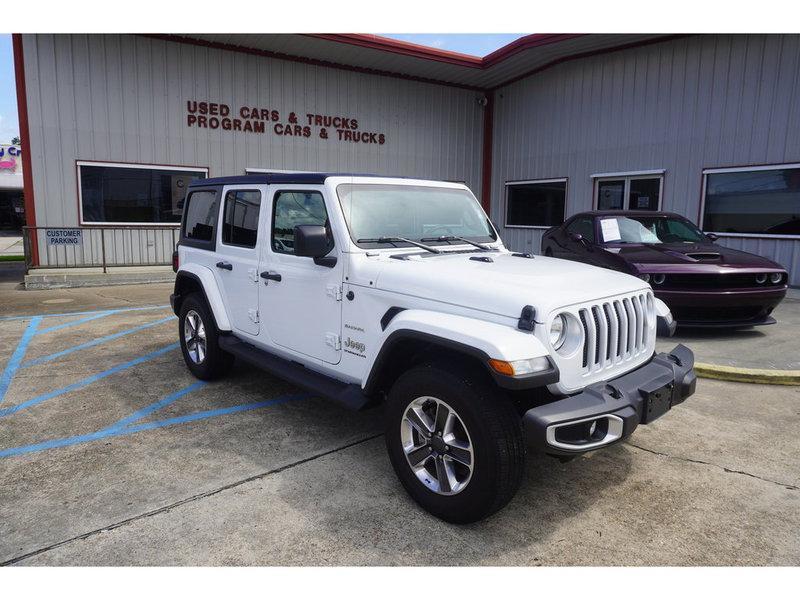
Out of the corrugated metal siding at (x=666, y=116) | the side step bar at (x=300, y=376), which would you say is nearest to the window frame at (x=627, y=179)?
the corrugated metal siding at (x=666, y=116)

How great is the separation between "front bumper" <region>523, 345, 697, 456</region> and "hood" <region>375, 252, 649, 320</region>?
1.52 feet

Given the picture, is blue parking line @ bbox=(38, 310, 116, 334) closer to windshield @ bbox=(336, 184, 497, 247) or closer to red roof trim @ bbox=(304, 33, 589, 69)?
windshield @ bbox=(336, 184, 497, 247)

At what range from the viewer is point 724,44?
38.9 ft

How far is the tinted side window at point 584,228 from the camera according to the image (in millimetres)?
8176

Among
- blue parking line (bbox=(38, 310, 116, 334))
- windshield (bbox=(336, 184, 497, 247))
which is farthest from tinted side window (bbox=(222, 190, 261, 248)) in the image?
blue parking line (bbox=(38, 310, 116, 334))

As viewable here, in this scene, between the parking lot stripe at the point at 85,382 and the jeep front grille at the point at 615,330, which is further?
the parking lot stripe at the point at 85,382

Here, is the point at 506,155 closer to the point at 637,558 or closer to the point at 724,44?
the point at 724,44

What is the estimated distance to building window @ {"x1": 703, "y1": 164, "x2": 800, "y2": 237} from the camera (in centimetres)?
1108

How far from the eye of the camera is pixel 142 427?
4254 millimetres

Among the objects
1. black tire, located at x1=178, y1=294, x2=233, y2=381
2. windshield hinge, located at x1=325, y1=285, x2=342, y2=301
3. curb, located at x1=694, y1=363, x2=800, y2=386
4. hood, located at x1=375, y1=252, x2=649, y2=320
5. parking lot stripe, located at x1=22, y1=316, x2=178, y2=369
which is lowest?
parking lot stripe, located at x1=22, y1=316, x2=178, y2=369

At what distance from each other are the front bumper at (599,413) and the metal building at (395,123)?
1029 cm

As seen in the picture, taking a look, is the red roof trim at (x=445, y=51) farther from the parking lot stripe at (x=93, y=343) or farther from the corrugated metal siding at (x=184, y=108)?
the parking lot stripe at (x=93, y=343)

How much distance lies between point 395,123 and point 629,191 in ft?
22.0

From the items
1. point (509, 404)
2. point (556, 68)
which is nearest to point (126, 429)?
point (509, 404)
